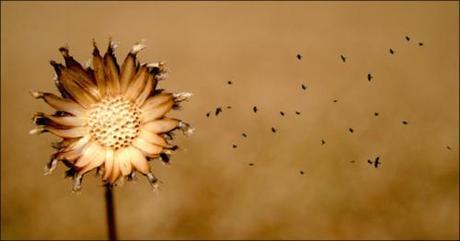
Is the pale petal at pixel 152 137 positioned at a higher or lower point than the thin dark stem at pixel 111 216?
higher

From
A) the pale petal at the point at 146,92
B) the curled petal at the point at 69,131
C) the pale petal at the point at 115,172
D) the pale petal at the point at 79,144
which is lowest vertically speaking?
the pale petal at the point at 115,172

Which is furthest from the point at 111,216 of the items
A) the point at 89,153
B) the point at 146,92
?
the point at 146,92

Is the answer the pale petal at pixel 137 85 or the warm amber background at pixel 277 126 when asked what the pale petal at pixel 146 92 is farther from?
the warm amber background at pixel 277 126

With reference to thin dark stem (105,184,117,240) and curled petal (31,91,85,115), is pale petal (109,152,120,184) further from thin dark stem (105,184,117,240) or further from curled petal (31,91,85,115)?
thin dark stem (105,184,117,240)

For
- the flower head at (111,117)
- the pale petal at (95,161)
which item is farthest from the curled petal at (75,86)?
the pale petal at (95,161)

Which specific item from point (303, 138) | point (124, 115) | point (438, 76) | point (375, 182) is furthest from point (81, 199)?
point (438, 76)

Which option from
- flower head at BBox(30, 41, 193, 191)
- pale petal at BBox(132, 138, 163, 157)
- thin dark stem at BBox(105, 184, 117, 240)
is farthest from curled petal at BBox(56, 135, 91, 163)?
thin dark stem at BBox(105, 184, 117, 240)

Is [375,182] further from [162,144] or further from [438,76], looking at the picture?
[162,144]
